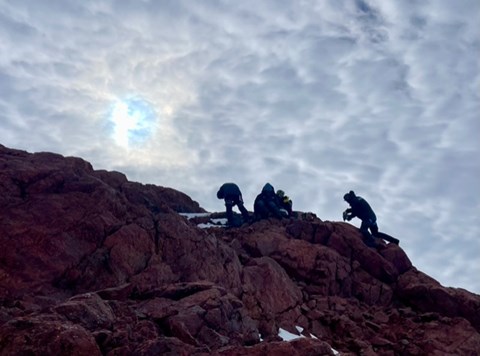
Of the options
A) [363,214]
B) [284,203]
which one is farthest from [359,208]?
[284,203]

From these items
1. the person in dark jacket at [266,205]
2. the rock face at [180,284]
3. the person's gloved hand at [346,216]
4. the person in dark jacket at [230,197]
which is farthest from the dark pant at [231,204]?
the person's gloved hand at [346,216]

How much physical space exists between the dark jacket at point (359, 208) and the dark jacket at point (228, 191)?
6520mm

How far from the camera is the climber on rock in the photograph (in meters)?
28.2

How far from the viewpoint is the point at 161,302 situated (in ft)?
49.2

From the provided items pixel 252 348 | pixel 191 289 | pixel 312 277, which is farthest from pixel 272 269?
pixel 252 348

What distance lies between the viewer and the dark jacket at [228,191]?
30188mm

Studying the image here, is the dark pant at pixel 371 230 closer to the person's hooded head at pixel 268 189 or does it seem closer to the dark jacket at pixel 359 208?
the dark jacket at pixel 359 208

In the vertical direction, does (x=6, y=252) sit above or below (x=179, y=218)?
below

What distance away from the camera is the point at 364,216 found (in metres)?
28.4

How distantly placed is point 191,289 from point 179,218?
6.51m

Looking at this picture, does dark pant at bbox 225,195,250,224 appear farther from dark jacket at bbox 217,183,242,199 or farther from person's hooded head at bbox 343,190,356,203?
person's hooded head at bbox 343,190,356,203

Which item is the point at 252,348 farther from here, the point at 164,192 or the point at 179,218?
the point at 164,192

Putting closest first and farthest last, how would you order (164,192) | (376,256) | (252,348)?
1. (252,348)
2. (376,256)
3. (164,192)

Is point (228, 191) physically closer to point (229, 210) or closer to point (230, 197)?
point (230, 197)
